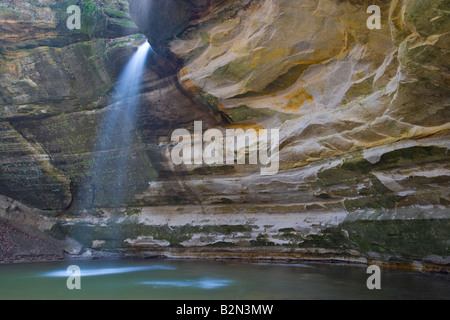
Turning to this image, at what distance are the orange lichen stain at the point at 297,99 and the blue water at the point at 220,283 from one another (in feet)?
11.9

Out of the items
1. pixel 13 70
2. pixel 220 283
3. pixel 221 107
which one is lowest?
pixel 220 283

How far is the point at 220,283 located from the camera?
6.04 m

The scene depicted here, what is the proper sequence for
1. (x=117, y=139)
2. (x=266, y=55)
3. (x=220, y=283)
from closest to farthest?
1. (x=220, y=283)
2. (x=266, y=55)
3. (x=117, y=139)

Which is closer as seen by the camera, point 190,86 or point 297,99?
point 297,99

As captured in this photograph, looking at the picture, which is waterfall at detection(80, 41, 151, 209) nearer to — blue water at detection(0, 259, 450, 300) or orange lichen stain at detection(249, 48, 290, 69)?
blue water at detection(0, 259, 450, 300)

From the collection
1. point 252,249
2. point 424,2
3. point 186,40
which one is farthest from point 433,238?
point 186,40

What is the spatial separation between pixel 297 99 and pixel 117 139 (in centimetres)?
538

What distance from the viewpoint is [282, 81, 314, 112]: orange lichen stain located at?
26.2 ft

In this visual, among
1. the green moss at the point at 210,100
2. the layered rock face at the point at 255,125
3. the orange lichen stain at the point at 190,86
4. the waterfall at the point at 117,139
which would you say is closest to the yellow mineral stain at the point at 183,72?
the layered rock face at the point at 255,125

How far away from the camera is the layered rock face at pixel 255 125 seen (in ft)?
19.5

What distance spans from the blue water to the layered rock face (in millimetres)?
985

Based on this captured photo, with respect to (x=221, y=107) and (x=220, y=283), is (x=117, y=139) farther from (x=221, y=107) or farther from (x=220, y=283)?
(x=220, y=283)

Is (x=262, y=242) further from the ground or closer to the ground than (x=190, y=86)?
closer to the ground

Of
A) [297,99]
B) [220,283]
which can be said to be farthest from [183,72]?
[220,283]
